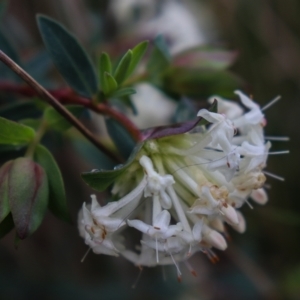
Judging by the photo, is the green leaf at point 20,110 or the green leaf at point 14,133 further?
the green leaf at point 20,110

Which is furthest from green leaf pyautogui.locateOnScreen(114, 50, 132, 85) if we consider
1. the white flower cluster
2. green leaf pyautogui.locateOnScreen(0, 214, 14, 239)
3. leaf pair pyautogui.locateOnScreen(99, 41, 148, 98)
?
green leaf pyautogui.locateOnScreen(0, 214, 14, 239)

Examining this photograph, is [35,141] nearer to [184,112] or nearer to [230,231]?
[184,112]

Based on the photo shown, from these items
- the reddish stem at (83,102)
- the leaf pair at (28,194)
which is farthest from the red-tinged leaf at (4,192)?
the reddish stem at (83,102)

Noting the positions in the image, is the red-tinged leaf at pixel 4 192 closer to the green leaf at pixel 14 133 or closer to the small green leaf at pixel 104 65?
the green leaf at pixel 14 133

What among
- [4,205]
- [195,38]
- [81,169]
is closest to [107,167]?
[81,169]

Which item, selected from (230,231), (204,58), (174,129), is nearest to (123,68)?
(174,129)

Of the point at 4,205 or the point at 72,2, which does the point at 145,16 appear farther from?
the point at 4,205

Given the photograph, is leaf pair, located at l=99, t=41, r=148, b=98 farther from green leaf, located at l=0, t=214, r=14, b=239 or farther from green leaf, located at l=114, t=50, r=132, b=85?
green leaf, located at l=0, t=214, r=14, b=239
